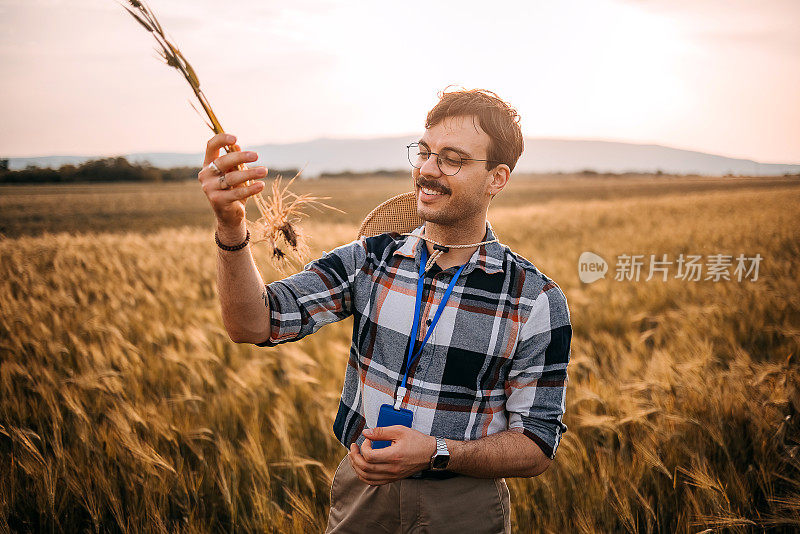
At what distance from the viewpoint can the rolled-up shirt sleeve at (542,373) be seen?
4.47 feet

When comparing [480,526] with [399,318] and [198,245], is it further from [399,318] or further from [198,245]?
[198,245]

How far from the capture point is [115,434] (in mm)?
2328

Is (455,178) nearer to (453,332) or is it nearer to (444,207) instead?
(444,207)

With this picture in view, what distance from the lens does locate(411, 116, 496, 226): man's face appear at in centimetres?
140

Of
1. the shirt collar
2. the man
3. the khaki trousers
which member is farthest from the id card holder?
the shirt collar

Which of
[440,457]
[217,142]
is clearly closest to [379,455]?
[440,457]

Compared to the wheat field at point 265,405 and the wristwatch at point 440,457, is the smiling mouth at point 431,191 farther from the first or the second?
the wristwatch at point 440,457

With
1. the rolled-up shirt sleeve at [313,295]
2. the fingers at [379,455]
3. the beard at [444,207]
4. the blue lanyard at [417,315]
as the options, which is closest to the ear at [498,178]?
the beard at [444,207]

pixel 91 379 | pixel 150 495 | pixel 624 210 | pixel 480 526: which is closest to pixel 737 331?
pixel 480 526

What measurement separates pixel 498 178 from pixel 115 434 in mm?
2281

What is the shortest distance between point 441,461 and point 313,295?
2.05 ft

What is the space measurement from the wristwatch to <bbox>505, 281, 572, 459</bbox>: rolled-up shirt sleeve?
0.81 ft

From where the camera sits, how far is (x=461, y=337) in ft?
4.59

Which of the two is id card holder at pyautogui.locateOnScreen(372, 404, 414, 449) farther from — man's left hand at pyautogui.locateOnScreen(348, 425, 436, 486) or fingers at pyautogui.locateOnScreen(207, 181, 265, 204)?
fingers at pyautogui.locateOnScreen(207, 181, 265, 204)
